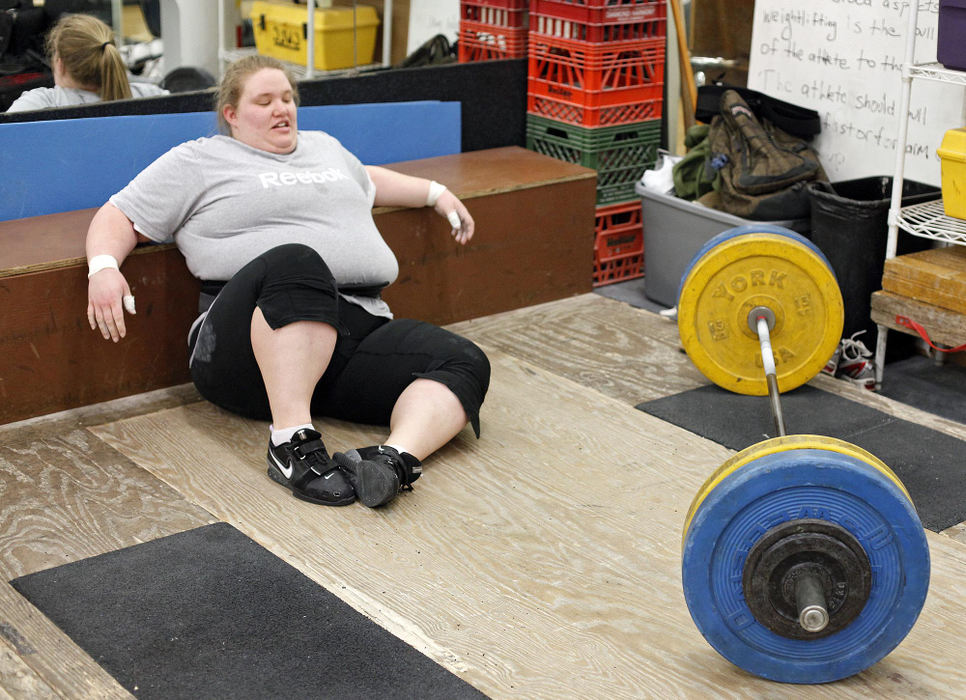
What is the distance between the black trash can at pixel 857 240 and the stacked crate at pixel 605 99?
791mm

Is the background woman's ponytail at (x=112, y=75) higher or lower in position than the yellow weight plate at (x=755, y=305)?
higher

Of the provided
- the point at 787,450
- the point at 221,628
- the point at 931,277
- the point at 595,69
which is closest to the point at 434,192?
the point at 595,69

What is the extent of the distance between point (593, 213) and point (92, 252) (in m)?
1.76

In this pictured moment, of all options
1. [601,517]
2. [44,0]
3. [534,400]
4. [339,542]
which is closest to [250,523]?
[339,542]

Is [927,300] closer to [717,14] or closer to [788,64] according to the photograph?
[788,64]

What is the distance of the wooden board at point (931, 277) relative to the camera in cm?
301

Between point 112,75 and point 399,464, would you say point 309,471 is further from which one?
point 112,75

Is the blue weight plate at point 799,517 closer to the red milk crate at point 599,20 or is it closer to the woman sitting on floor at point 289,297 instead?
the woman sitting on floor at point 289,297

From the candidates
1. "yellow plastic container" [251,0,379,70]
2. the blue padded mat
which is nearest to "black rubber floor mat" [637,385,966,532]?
the blue padded mat

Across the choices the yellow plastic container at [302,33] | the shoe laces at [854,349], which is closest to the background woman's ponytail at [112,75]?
the yellow plastic container at [302,33]

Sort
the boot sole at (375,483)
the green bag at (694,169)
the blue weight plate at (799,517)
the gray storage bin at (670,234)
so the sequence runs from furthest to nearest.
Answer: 1. the green bag at (694,169)
2. the gray storage bin at (670,234)
3. the boot sole at (375,483)
4. the blue weight plate at (799,517)

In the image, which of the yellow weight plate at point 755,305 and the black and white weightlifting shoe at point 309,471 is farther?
the yellow weight plate at point 755,305

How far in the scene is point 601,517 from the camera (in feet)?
8.19

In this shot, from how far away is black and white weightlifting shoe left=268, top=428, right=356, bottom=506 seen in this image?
8.25ft
